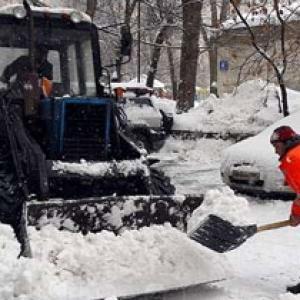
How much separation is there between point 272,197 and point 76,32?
11.3 ft

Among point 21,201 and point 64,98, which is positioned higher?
point 64,98

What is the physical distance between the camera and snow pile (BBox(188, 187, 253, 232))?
A: 5.34 m

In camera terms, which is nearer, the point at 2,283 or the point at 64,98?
the point at 2,283

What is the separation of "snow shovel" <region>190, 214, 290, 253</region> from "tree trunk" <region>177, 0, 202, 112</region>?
1294cm

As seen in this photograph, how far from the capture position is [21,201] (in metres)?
→ 5.77

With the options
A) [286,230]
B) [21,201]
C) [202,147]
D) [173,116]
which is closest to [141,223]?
[21,201]

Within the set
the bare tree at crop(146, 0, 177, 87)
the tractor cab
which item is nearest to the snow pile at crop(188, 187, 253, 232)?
the tractor cab

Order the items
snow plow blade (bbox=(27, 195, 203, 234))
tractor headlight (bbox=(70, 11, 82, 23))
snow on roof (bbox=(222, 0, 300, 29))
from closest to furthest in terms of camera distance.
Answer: snow plow blade (bbox=(27, 195, 203, 234))
tractor headlight (bbox=(70, 11, 82, 23))
snow on roof (bbox=(222, 0, 300, 29))

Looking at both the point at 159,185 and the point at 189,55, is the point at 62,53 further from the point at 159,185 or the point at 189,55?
the point at 189,55

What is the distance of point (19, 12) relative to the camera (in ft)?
22.4

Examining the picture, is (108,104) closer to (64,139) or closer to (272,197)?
(64,139)

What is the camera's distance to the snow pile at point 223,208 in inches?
210

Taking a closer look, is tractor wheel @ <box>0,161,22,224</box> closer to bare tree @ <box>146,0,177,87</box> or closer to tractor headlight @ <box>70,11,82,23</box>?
tractor headlight @ <box>70,11,82,23</box>

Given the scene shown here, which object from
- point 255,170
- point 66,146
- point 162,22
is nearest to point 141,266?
point 66,146
